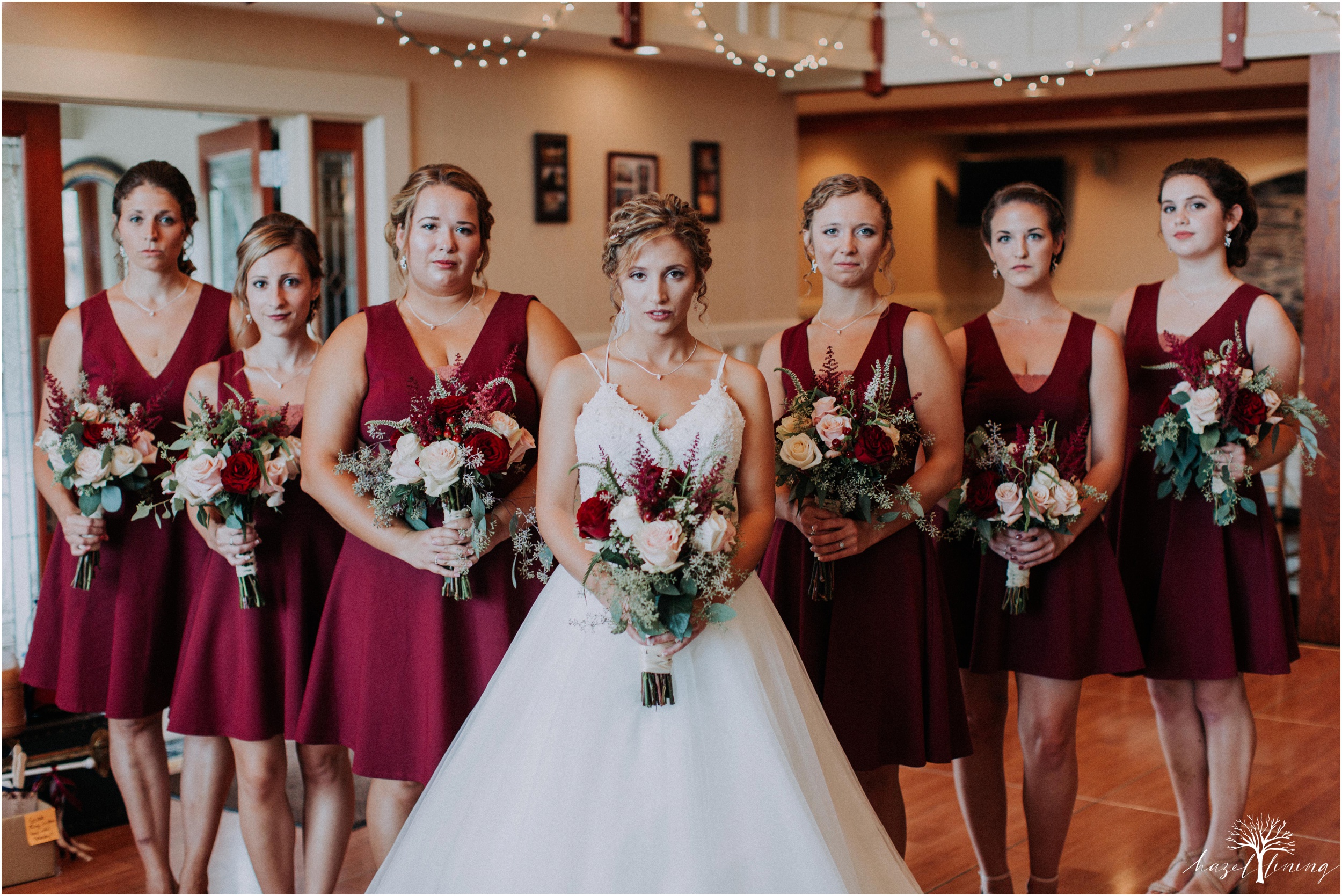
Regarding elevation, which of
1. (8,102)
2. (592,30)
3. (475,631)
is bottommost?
(475,631)

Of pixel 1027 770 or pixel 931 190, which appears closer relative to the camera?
pixel 1027 770

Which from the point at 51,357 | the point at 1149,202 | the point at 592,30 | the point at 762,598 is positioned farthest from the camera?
the point at 1149,202

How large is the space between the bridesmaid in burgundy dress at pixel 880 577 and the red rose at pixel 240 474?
1.24m

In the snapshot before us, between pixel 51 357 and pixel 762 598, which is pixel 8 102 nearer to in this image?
pixel 51 357

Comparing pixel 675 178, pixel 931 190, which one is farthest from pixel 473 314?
pixel 931 190

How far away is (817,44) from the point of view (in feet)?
24.8

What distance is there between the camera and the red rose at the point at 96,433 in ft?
11.0

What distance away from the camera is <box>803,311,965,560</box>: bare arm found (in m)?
3.11

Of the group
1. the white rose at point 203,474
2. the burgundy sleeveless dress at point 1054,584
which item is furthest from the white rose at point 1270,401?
the white rose at point 203,474

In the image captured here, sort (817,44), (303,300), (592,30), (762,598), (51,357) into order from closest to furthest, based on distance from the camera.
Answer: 1. (762,598)
2. (303,300)
3. (51,357)
4. (592,30)
5. (817,44)

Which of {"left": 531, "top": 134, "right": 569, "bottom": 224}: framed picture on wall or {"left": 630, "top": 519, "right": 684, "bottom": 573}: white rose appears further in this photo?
{"left": 531, "top": 134, "right": 569, "bottom": 224}: framed picture on wall

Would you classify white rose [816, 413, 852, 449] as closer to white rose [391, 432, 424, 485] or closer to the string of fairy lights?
white rose [391, 432, 424, 485]

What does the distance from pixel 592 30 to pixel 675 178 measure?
1.52 metres

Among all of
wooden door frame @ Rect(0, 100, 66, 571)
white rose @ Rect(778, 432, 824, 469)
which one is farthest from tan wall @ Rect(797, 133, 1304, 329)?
white rose @ Rect(778, 432, 824, 469)
